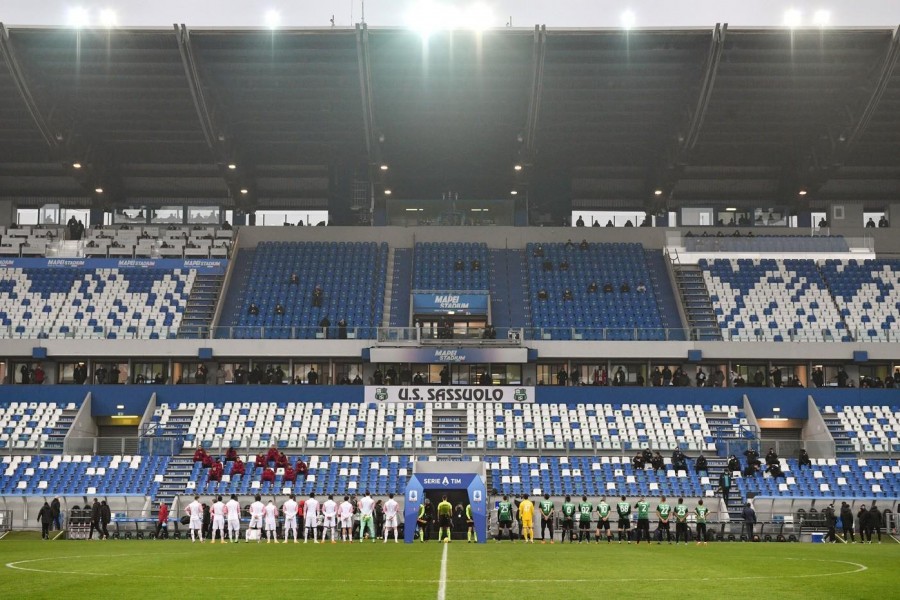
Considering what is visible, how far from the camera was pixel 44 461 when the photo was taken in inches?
1772

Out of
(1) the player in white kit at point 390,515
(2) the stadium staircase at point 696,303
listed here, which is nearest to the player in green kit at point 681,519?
(1) the player in white kit at point 390,515

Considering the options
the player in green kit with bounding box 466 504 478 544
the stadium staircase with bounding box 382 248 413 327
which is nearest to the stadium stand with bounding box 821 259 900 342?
the stadium staircase with bounding box 382 248 413 327

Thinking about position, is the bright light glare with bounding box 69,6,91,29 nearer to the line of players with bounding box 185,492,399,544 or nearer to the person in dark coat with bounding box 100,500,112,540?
the person in dark coat with bounding box 100,500,112,540

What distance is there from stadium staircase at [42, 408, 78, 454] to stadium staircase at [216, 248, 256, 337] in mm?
7940

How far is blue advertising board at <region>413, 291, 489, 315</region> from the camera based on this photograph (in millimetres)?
57281

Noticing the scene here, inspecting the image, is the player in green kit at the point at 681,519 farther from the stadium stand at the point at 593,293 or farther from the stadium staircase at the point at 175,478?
the stadium staircase at the point at 175,478

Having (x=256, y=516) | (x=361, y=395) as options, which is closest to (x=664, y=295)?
(x=361, y=395)

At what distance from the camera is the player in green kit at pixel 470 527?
36094 mm

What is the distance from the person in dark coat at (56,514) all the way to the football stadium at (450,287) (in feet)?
0.80

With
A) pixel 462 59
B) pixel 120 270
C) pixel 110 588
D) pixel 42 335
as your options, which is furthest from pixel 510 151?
pixel 110 588

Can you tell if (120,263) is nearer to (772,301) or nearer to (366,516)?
(366,516)

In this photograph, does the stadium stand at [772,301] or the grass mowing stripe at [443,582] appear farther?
the stadium stand at [772,301]

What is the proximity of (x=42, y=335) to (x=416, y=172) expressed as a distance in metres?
22.7

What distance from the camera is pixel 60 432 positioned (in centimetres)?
4862
